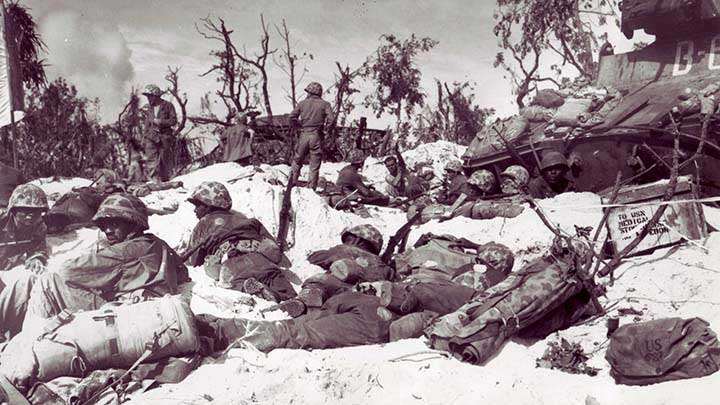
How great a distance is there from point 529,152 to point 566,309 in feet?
15.2

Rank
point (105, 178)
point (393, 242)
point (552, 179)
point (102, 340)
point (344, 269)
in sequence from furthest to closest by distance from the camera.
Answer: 1. point (552, 179)
2. point (105, 178)
3. point (393, 242)
4. point (344, 269)
5. point (102, 340)

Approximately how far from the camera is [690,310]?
4.49 metres

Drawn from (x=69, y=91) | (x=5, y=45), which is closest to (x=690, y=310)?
(x=5, y=45)

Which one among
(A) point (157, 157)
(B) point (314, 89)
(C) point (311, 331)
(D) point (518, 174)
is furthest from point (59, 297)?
(D) point (518, 174)

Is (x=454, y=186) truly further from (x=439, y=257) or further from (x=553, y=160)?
(x=439, y=257)

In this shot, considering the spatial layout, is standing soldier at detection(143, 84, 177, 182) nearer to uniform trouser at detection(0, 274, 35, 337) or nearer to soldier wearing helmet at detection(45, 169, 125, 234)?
soldier wearing helmet at detection(45, 169, 125, 234)

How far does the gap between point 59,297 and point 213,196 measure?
239 centimetres

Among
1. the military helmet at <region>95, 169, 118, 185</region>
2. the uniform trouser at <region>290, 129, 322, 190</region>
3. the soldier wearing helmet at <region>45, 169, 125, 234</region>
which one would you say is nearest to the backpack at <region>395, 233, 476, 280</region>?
the uniform trouser at <region>290, 129, 322, 190</region>

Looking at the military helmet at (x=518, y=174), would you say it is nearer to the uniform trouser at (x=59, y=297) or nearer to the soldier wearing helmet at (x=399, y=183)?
the soldier wearing helmet at (x=399, y=183)

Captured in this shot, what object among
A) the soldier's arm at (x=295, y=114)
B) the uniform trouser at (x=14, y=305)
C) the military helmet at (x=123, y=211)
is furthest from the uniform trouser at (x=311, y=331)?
the soldier's arm at (x=295, y=114)

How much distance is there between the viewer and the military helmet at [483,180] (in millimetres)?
9000

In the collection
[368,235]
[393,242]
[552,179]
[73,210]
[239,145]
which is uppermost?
[239,145]

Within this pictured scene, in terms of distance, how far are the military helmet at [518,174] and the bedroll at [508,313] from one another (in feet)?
13.2

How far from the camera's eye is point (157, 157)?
10047 mm
